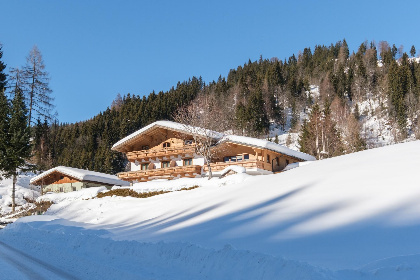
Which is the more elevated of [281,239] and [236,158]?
[236,158]

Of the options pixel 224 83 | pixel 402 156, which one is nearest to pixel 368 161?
pixel 402 156

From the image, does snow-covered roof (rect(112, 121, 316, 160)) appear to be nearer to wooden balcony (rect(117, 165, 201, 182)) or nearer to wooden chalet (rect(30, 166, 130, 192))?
wooden balcony (rect(117, 165, 201, 182))

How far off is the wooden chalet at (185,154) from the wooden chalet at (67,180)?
6975 millimetres

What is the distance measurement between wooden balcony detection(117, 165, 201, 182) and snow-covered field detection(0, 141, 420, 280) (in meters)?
20.9

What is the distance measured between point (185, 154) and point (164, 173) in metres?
3.31

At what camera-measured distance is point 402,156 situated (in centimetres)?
1598

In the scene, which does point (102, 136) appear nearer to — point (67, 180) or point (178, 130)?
point (67, 180)

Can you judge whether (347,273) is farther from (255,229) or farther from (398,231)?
(255,229)

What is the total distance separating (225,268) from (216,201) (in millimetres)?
10496

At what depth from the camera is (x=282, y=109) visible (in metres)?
92.5

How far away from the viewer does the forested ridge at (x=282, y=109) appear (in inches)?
2657

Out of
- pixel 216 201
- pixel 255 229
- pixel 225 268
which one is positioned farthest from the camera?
pixel 216 201

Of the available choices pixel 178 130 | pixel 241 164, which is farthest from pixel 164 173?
pixel 241 164

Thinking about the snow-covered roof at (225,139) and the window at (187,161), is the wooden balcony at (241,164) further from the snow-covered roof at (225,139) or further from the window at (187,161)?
the window at (187,161)
